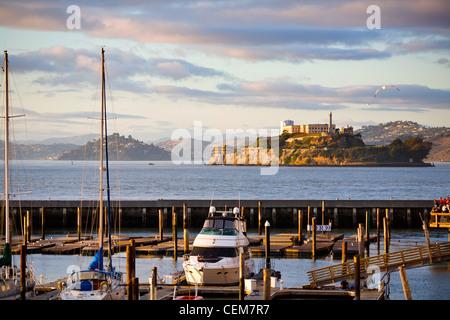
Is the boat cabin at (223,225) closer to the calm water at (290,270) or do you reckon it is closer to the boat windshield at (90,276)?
the calm water at (290,270)

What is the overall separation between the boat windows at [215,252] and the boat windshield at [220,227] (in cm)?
132

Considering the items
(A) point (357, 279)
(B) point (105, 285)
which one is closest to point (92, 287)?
(B) point (105, 285)

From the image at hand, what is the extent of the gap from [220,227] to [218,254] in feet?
8.27

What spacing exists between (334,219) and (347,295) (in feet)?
145

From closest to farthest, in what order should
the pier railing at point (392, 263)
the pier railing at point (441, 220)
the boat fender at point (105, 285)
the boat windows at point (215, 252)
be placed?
the boat fender at point (105, 285) < the pier railing at point (392, 263) < the boat windows at point (215, 252) < the pier railing at point (441, 220)

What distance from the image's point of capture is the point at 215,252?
41.9m

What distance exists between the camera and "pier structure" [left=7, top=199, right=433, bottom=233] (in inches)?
3167

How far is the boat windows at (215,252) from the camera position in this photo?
41719 millimetres

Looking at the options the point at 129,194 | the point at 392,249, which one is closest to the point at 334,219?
the point at 392,249

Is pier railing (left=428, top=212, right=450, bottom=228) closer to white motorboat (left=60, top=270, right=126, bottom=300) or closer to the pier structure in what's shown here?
white motorboat (left=60, top=270, right=126, bottom=300)

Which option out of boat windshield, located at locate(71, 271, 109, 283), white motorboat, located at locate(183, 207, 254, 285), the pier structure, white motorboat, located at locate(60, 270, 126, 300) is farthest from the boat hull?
the pier structure

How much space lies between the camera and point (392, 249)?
63.4 metres

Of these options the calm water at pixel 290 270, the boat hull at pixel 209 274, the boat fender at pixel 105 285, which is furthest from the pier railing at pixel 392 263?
the boat fender at pixel 105 285

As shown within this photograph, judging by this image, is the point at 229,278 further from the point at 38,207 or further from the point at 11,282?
the point at 38,207
